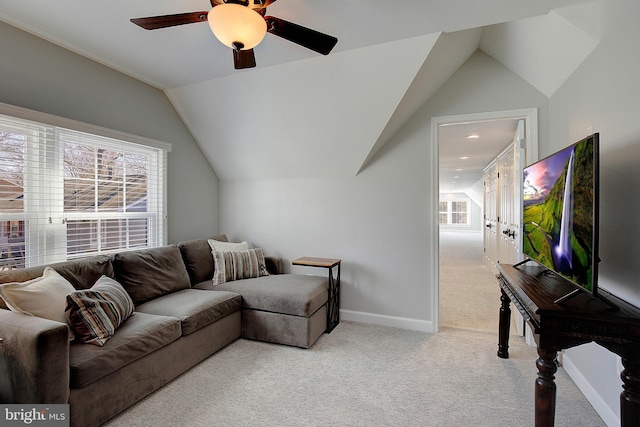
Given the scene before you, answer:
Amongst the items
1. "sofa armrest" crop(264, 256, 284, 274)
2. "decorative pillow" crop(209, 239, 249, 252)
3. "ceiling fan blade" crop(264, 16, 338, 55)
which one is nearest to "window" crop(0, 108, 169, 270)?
"decorative pillow" crop(209, 239, 249, 252)

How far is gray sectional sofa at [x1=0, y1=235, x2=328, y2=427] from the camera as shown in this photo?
1480 millimetres

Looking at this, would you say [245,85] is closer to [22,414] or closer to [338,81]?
[338,81]

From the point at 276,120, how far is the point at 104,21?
1546 mm

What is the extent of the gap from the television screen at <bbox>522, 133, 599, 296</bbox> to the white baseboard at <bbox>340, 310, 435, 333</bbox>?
134cm

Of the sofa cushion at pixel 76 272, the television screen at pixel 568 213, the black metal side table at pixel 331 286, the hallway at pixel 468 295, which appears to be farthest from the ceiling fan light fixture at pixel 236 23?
the hallway at pixel 468 295

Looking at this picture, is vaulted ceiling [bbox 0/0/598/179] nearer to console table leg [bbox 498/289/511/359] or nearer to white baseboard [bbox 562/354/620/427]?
console table leg [bbox 498/289/511/359]

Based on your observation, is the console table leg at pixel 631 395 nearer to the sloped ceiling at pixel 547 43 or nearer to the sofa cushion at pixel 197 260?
the sloped ceiling at pixel 547 43

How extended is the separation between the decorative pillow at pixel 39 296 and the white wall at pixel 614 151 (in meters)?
3.07

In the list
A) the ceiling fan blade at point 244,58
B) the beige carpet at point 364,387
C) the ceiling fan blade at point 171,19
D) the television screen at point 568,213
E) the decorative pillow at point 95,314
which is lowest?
the beige carpet at point 364,387

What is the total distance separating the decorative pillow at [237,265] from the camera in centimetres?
317

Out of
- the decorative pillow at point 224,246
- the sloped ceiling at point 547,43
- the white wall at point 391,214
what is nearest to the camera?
the sloped ceiling at point 547,43

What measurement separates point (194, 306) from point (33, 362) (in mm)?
1056

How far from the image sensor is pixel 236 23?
4.61 feet

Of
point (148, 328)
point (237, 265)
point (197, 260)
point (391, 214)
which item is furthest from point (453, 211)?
point (148, 328)
